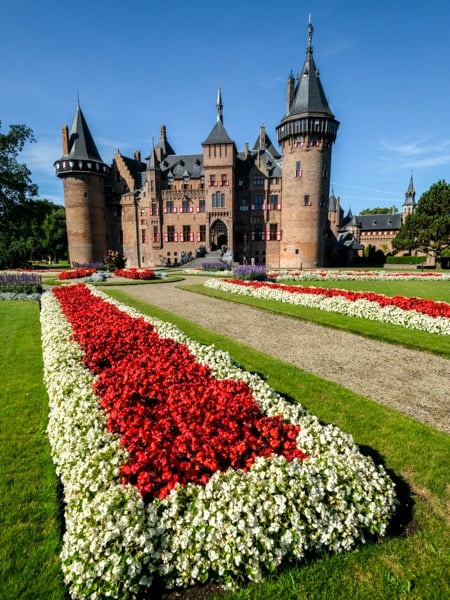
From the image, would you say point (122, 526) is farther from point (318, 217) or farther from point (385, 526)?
point (318, 217)

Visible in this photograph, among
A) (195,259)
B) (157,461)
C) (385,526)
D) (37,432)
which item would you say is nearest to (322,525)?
(385,526)

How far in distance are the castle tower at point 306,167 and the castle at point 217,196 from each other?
0.41 feet

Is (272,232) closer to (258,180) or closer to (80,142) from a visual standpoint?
(258,180)

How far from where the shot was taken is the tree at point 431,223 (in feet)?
131

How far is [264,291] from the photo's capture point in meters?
15.8

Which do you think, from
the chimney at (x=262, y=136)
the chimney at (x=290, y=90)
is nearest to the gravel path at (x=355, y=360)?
the chimney at (x=262, y=136)

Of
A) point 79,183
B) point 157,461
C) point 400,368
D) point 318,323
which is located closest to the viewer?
point 157,461

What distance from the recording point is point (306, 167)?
132ft

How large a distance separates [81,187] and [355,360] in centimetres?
4793

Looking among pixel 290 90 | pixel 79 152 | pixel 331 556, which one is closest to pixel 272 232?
pixel 290 90

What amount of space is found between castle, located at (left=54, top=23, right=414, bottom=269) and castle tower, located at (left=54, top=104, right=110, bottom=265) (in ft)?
0.45

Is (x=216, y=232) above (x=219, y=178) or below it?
below

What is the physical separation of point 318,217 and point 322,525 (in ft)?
138

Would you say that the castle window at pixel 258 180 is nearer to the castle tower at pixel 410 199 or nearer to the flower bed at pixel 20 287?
the flower bed at pixel 20 287
